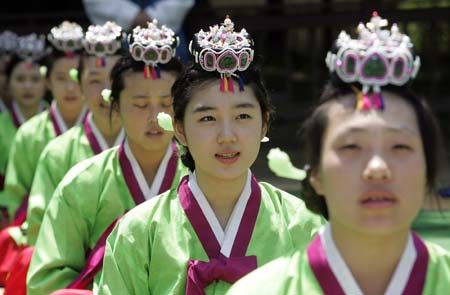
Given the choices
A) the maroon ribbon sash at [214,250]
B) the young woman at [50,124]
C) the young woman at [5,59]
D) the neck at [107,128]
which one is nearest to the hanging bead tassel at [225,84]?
the maroon ribbon sash at [214,250]

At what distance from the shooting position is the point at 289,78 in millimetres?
11375

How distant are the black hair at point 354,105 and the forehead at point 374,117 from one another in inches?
0.6

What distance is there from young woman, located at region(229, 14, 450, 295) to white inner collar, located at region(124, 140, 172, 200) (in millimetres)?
1902

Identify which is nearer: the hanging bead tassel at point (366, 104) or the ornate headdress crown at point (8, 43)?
the hanging bead tassel at point (366, 104)

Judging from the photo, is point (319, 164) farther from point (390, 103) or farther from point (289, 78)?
point (289, 78)

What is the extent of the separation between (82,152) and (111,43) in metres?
0.62

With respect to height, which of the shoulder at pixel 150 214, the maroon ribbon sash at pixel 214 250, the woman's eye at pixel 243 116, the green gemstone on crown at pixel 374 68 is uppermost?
the green gemstone on crown at pixel 374 68

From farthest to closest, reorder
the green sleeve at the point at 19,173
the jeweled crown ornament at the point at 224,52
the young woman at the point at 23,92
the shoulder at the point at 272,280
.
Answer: the young woman at the point at 23,92
the green sleeve at the point at 19,173
the jeweled crown ornament at the point at 224,52
the shoulder at the point at 272,280

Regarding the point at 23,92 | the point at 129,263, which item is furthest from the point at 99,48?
the point at 129,263

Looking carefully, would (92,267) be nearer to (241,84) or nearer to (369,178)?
(241,84)

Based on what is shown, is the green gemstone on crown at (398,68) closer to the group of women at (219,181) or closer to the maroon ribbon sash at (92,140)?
the group of women at (219,181)

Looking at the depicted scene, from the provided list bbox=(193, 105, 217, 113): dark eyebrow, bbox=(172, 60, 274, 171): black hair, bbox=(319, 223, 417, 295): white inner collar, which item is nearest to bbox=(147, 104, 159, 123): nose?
bbox=(172, 60, 274, 171): black hair

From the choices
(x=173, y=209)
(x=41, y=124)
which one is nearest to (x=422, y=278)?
(x=173, y=209)

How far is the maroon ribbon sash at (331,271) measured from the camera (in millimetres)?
2666
